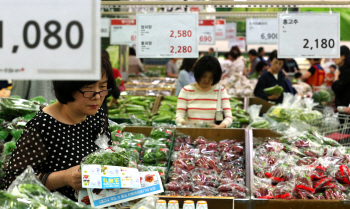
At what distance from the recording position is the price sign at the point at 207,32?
7223 millimetres

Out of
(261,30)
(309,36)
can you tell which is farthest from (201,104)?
(261,30)

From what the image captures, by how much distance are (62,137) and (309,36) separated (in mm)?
2673

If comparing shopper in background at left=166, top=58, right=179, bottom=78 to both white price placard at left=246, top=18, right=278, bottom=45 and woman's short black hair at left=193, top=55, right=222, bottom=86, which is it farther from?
woman's short black hair at left=193, top=55, right=222, bottom=86

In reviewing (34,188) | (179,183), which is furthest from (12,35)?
(179,183)

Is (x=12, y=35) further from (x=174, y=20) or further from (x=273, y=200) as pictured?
(x=174, y=20)

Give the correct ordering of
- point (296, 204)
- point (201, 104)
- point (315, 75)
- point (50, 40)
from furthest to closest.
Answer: point (315, 75), point (201, 104), point (296, 204), point (50, 40)

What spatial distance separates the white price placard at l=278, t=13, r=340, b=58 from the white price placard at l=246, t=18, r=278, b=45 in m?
3.83

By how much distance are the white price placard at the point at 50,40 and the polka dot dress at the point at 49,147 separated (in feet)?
2.51

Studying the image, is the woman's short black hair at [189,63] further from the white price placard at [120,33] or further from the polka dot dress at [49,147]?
the polka dot dress at [49,147]

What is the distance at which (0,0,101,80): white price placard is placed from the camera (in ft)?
4.39

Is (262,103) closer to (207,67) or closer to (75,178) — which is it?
(207,67)

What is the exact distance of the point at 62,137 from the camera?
2.15m

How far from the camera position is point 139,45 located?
3900 mm

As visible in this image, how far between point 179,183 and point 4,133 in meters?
1.63
